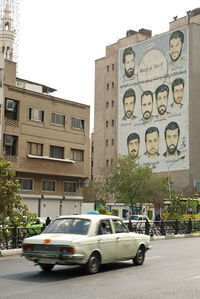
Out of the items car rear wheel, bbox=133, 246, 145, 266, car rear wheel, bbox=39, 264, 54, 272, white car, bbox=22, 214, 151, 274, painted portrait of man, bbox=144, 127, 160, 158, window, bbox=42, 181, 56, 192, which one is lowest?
car rear wheel, bbox=39, 264, 54, 272

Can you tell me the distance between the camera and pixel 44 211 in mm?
48812

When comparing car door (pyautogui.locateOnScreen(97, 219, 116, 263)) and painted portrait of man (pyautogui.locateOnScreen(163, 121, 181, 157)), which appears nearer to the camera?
car door (pyautogui.locateOnScreen(97, 219, 116, 263))

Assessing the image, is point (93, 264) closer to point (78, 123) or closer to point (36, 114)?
point (36, 114)

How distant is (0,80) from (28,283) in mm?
34187

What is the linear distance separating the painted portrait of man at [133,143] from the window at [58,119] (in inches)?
1768

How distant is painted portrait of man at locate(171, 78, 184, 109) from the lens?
86.0 meters

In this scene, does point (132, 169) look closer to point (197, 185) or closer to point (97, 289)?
point (197, 185)

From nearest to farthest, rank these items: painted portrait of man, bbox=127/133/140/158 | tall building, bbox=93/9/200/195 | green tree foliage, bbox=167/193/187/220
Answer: green tree foliage, bbox=167/193/187/220 < tall building, bbox=93/9/200/195 < painted portrait of man, bbox=127/133/140/158

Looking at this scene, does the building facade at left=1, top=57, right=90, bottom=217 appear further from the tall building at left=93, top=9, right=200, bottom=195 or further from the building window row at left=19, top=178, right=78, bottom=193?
the tall building at left=93, top=9, right=200, bottom=195

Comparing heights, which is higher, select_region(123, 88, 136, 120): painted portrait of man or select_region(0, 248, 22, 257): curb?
select_region(123, 88, 136, 120): painted portrait of man

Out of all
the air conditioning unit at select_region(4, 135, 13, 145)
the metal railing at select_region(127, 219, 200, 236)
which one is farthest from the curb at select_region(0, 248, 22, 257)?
the air conditioning unit at select_region(4, 135, 13, 145)

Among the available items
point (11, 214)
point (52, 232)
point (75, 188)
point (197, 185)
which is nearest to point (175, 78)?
point (197, 185)

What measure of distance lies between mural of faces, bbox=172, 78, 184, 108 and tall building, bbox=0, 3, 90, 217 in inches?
1478

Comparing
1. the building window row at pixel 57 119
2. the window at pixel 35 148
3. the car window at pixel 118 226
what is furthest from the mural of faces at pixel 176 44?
the car window at pixel 118 226
